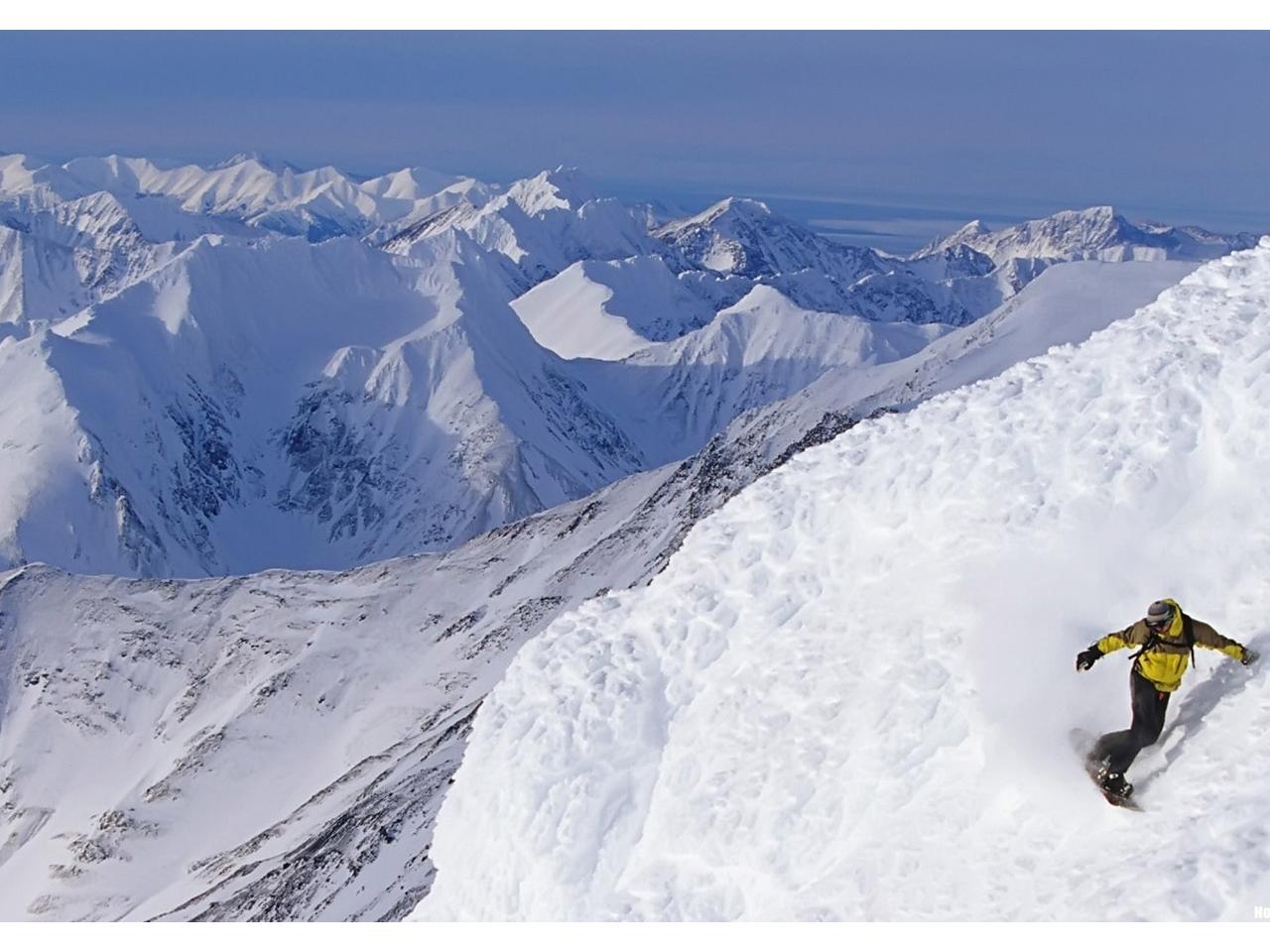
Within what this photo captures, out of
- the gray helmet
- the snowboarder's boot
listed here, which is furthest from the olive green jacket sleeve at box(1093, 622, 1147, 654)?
the snowboarder's boot

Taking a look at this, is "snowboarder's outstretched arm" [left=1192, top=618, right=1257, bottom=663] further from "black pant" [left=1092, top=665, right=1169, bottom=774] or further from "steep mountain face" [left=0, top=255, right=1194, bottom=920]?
"steep mountain face" [left=0, top=255, right=1194, bottom=920]

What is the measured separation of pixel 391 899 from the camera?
152 ft

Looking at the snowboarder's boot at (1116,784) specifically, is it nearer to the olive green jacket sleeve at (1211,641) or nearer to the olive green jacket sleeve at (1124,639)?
the olive green jacket sleeve at (1124,639)

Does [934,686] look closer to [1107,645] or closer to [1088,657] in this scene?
[1088,657]

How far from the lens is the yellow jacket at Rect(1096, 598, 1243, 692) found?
12.3 m

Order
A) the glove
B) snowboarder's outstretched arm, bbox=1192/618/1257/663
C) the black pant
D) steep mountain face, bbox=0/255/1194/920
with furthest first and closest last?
steep mountain face, bbox=0/255/1194/920 → the glove → the black pant → snowboarder's outstretched arm, bbox=1192/618/1257/663

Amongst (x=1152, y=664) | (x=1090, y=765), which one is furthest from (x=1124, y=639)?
(x=1090, y=765)

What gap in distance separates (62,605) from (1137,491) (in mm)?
149602

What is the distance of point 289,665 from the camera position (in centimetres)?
12262

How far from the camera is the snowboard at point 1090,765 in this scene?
41.0 ft

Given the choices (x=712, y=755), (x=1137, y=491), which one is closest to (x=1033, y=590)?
(x=1137, y=491)

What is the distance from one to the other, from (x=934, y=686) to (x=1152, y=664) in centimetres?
315

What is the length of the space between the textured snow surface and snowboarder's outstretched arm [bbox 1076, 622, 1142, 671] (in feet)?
3.32

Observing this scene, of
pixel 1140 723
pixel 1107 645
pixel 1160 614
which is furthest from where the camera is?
pixel 1107 645
